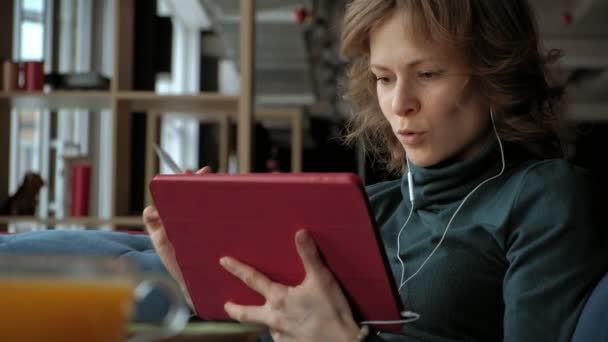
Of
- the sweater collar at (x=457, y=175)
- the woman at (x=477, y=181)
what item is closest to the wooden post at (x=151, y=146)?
the woman at (x=477, y=181)

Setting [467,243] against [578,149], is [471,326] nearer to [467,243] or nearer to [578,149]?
[467,243]

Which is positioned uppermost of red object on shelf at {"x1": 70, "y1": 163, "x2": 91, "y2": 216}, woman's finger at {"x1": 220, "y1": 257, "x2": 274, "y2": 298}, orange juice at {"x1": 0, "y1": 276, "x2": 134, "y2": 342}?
orange juice at {"x1": 0, "y1": 276, "x2": 134, "y2": 342}

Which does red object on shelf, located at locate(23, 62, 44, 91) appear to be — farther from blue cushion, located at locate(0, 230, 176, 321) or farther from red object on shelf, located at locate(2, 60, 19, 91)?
blue cushion, located at locate(0, 230, 176, 321)

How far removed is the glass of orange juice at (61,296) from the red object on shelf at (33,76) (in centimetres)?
346

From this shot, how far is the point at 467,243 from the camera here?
1.37m

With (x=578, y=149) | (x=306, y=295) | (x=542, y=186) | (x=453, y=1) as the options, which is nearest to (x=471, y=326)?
(x=542, y=186)

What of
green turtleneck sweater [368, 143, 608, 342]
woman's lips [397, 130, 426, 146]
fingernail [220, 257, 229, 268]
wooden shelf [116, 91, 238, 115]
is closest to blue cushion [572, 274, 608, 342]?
green turtleneck sweater [368, 143, 608, 342]

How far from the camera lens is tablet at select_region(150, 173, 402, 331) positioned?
101cm

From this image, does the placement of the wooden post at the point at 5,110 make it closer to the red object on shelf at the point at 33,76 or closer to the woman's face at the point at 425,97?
the red object on shelf at the point at 33,76

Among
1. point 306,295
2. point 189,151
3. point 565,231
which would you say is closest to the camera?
point 306,295

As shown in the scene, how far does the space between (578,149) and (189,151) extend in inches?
281

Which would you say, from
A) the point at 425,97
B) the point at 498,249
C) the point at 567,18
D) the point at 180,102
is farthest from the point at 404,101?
the point at 567,18

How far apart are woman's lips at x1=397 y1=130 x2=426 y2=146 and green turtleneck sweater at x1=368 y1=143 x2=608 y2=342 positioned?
0.07m

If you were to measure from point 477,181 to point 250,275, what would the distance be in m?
0.49
